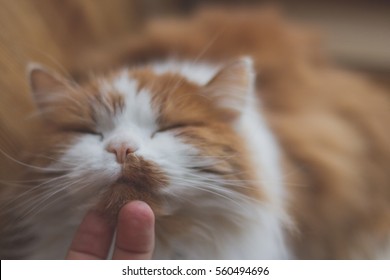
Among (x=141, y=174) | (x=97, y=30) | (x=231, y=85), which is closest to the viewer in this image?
(x=141, y=174)

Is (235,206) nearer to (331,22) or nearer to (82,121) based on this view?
(82,121)

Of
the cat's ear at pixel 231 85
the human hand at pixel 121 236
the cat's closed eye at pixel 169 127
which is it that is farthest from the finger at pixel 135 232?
the cat's ear at pixel 231 85

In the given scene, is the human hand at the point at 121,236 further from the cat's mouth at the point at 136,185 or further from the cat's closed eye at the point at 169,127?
the cat's closed eye at the point at 169,127

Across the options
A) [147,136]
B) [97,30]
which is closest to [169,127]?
[147,136]

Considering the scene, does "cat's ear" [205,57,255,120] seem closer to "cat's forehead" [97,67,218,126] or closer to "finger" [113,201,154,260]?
"cat's forehead" [97,67,218,126]

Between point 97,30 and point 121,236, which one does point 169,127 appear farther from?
point 97,30
